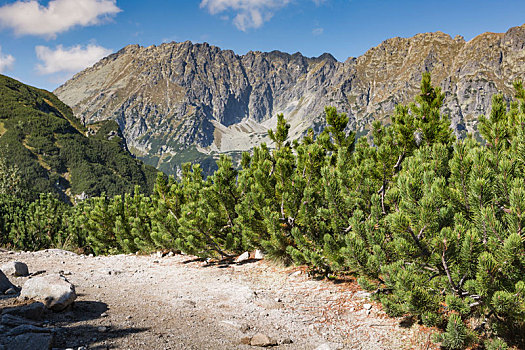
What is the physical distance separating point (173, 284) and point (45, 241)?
18948mm

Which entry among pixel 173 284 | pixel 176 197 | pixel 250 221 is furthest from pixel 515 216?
pixel 176 197

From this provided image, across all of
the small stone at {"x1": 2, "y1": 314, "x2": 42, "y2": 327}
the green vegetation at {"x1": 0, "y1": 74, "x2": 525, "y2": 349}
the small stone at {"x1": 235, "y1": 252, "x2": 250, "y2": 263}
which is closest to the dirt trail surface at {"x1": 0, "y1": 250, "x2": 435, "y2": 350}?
the small stone at {"x1": 2, "y1": 314, "x2": 42, "y2": 327}

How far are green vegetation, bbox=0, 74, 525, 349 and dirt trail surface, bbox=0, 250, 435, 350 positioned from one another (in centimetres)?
67

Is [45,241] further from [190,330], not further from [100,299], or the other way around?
[190,330]

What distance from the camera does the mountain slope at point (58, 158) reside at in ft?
484

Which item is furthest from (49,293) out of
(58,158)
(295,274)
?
(58,158)

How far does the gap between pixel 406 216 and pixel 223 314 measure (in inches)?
170

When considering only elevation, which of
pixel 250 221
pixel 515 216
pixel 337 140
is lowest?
pixel 250 221

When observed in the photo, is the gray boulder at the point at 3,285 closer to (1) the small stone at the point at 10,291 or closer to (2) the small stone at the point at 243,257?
(1) the small stone at the point at 10,291

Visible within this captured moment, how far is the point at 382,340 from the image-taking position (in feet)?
17.4

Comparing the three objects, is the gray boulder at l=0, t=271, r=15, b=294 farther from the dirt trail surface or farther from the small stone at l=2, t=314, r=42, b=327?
the small stone at l=2, t=314, r=42, b=327

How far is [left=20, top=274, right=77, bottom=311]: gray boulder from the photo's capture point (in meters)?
5.59

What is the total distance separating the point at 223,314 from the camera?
6.65m

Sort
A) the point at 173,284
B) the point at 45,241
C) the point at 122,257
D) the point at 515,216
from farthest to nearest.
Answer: the point at 45,241 < the point at 122,257 < the point at 173,284 < the point at 515,216
